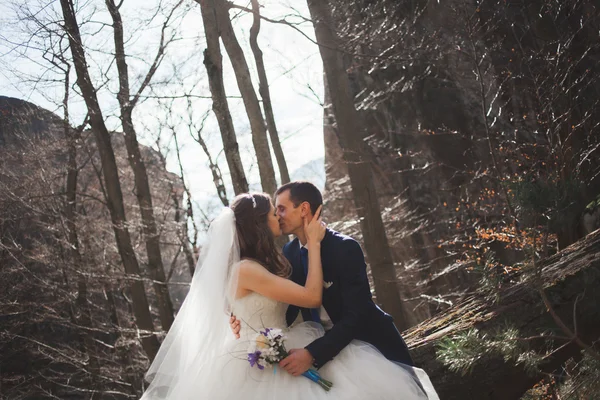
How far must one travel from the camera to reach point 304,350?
3.96m

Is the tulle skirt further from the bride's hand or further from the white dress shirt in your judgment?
the bride's hand

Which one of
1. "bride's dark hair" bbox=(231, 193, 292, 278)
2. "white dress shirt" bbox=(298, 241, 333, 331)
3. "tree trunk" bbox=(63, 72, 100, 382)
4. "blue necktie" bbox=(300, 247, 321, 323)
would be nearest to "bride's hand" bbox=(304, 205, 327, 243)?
"bride's dark hair" bbox=(231, 193, 292, 278)

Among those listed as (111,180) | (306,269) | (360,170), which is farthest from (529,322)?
(111,180)

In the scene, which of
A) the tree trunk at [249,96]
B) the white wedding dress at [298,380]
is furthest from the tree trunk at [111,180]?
the white wedding dress at [298,380]

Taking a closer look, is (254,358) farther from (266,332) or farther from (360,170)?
(360,170)

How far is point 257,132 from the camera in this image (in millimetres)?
8383

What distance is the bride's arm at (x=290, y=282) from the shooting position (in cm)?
417

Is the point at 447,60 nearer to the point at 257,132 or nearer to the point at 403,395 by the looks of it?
the point at 257,132

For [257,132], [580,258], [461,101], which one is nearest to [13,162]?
[257,132]

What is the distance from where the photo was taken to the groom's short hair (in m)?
4.52

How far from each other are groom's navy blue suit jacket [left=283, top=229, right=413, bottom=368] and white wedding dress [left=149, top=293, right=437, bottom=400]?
0.13 m

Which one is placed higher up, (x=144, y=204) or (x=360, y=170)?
(x=144, y=204)

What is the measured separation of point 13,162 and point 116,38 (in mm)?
6182

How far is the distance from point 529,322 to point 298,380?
5.78 ft
